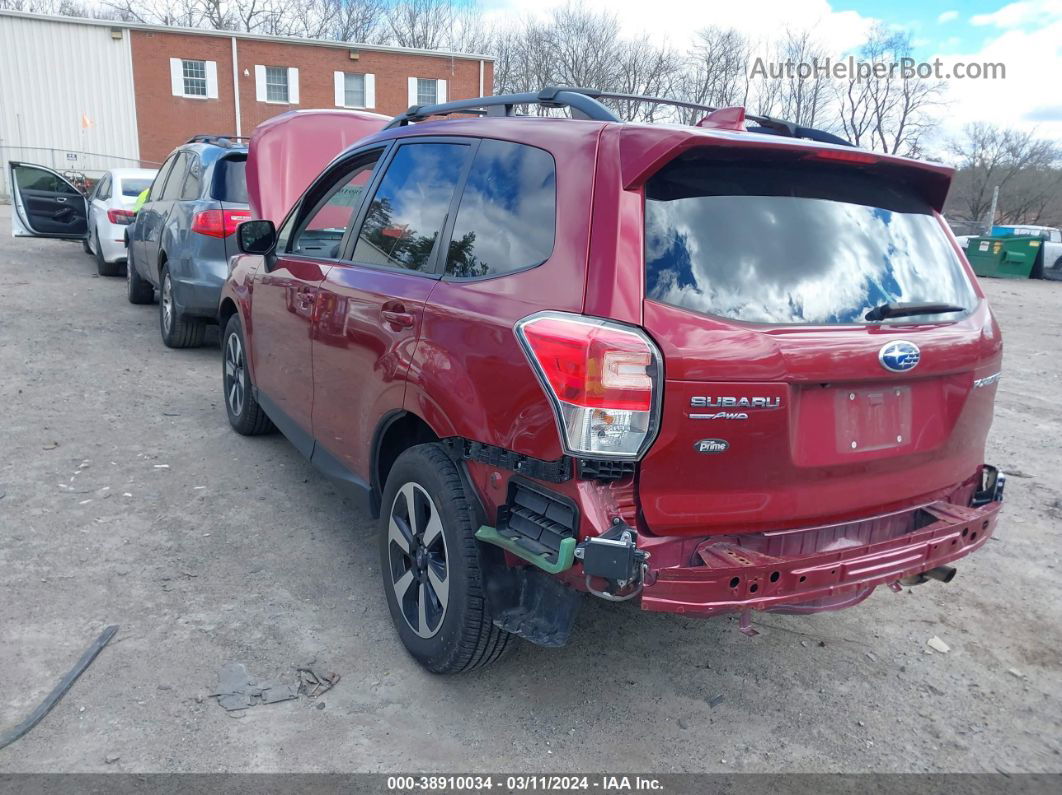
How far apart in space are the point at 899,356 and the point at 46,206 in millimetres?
12834

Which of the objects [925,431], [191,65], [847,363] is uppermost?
[191,65]

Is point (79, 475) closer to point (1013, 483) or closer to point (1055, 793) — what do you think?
point (1055, 793)

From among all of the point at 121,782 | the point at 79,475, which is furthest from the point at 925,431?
the point at 79,475

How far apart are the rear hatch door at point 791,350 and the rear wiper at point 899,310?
0.02 m

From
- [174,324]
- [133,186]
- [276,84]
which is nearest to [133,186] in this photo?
[133,186]

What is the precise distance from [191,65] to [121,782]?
1394 inches

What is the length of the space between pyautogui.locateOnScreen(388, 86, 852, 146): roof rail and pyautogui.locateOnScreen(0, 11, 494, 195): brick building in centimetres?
3236

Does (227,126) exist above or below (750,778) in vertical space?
above

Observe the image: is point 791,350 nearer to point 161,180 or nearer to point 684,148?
point 684,148

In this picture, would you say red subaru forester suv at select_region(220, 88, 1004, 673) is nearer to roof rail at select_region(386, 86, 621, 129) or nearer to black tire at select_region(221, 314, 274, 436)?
roof rail at select_region(386, 86, 621, 129)

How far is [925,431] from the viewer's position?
9.10 ft

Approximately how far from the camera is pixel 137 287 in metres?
9.95

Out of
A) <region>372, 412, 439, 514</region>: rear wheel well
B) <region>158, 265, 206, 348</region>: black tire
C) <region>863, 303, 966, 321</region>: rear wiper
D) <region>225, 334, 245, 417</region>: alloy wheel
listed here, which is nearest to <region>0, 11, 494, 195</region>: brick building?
<region>158, 265, 206, 348</region>: black tire

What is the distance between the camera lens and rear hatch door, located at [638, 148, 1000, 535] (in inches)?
93.0
